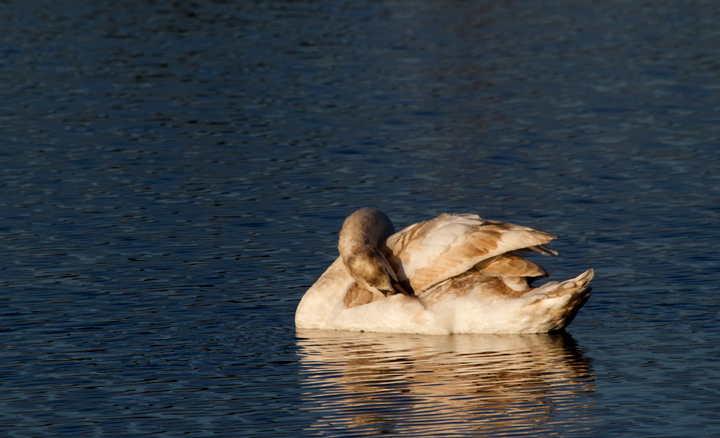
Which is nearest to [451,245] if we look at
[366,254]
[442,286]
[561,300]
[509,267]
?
[442,286]

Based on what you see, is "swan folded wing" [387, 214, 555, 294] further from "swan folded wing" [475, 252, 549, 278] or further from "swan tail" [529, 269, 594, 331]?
"swan tail" [529, 269, 594, 331]

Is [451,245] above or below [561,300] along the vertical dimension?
above

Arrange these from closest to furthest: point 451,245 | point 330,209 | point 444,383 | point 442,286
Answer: point 444,383 → point 451,245 → point 442,286 → point 330,209

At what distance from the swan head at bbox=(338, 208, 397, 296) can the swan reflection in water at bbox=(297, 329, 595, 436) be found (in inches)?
21.2

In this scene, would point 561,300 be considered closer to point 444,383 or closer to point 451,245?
point 451,245

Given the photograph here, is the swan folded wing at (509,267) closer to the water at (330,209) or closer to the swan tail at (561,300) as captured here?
the swan tail at (561,300)

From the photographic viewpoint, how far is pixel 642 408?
10906 mm

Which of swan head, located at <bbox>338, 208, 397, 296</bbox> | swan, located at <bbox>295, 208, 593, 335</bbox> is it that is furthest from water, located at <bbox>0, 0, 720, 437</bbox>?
swan head, located at <bbox>338, 208, 397, 296</bbox>

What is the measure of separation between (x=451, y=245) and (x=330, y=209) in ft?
19.3

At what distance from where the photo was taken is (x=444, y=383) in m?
11.8

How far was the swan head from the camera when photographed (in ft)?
45.5

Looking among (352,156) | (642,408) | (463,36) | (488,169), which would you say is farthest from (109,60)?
(642,408)

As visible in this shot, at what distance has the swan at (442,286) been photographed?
1334 cm

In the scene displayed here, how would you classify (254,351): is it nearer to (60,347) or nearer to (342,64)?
(60,347)
